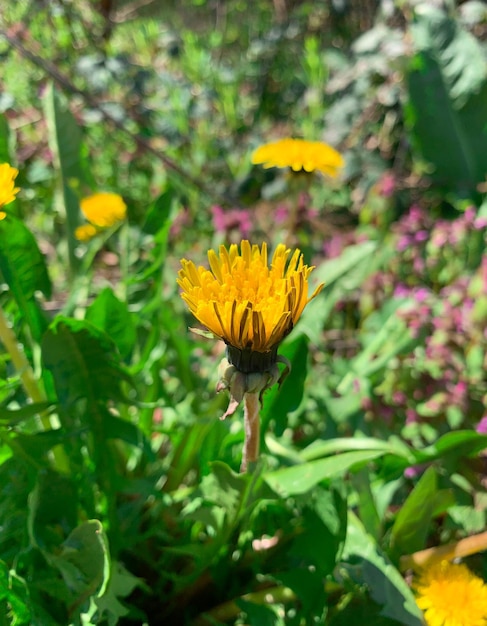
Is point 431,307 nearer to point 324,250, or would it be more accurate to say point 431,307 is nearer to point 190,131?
point 324,250

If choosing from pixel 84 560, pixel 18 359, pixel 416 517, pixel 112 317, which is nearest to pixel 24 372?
pixel 18 359

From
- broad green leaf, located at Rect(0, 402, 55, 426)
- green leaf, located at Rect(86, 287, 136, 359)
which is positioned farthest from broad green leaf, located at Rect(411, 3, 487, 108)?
broad green leaf, located at Rect(0, 402, 55, 426)

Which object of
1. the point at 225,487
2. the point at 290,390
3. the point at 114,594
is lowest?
the point at 114,594

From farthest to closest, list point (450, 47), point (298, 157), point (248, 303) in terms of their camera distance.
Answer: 1. point (450, 47)
2. point (298, 157)
3. point (248, 303)

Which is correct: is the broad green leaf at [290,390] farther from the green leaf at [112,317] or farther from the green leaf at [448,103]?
the green leaf at [448,103]

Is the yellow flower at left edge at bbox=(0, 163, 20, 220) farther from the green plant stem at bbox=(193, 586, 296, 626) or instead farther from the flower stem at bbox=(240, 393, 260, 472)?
the green plant stem at bbox=(193, 586, 296, 626)

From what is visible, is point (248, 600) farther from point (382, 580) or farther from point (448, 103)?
point (448, 103)

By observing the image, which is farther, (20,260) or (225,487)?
(20,260)
